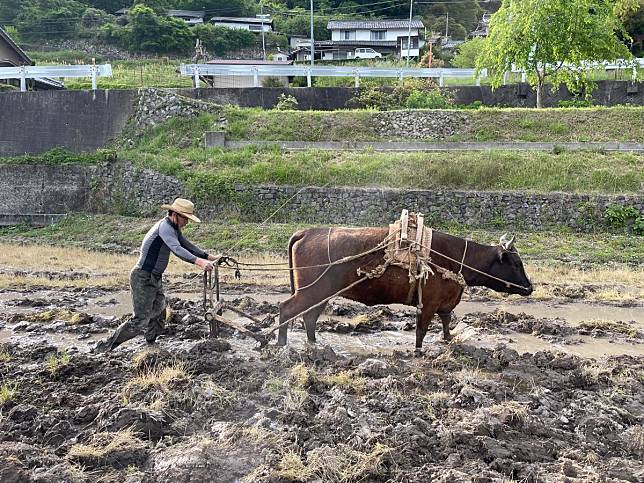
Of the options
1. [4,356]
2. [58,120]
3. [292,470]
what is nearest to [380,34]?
[58,120]

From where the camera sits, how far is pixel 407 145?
21.0 meters

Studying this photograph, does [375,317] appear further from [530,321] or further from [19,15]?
[19,15]

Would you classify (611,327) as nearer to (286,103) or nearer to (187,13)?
(286,103)

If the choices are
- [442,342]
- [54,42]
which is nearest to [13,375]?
[442,342]

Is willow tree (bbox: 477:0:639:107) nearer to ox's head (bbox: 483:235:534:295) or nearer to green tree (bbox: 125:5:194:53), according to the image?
ox's head (bbox: 483:235:534:295)

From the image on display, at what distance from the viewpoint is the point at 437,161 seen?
19016mm

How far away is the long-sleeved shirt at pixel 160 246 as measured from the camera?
7270 mm

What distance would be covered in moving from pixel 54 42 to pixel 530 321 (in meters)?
51.0

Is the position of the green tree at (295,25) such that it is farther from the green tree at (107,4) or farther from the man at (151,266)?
the man at (151,266)

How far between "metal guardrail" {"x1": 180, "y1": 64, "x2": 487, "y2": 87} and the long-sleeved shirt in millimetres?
18905

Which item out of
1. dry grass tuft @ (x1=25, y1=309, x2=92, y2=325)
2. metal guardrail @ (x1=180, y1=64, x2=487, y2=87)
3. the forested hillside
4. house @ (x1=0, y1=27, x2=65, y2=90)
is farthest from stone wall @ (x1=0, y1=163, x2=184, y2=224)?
the forested hillside

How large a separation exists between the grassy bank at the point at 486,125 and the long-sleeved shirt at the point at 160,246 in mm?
14421

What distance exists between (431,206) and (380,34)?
38.1 meters

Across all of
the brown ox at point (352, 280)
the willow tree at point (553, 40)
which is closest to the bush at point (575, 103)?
the willow tree at point (553, 40)
